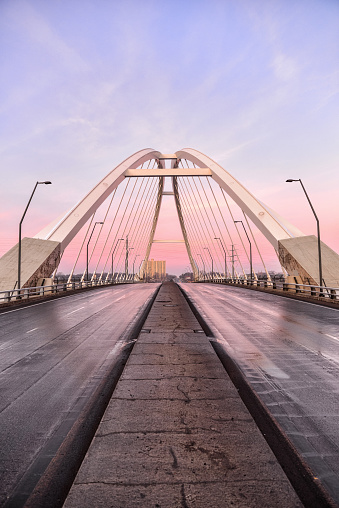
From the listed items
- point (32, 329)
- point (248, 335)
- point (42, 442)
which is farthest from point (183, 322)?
point (42, 442)

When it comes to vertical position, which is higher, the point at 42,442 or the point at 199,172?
the point at 199,172

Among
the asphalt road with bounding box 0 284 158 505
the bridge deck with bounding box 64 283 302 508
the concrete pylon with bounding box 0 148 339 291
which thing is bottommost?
the asphalt road with bounding box 0 284 158 505

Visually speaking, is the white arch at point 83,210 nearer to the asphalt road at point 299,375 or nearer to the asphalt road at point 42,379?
the asphalt road at point 42,379

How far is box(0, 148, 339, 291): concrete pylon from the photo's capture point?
26422 mm

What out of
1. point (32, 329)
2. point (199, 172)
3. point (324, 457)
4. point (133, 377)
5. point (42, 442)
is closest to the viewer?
point (324, 457)

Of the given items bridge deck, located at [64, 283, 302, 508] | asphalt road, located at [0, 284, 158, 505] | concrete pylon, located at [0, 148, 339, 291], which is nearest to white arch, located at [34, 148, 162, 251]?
Result: concrete pylon, located at [0, 148, 339, 291]

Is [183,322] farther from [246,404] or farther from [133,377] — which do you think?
[246,404]

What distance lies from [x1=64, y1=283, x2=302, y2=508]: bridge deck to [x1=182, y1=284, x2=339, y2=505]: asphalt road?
53 cm

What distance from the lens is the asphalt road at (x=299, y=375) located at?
11.5ft

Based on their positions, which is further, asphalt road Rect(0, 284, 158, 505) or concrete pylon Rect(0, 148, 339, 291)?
concrete pylon Rect(0, 148, 339, 291)

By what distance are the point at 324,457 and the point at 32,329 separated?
10.2 metres

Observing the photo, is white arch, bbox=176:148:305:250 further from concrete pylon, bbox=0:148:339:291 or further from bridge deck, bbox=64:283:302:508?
bridge deck, bbox=64:283:302:508

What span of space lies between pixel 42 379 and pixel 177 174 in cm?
3893

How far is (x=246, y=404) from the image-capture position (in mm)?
4641
